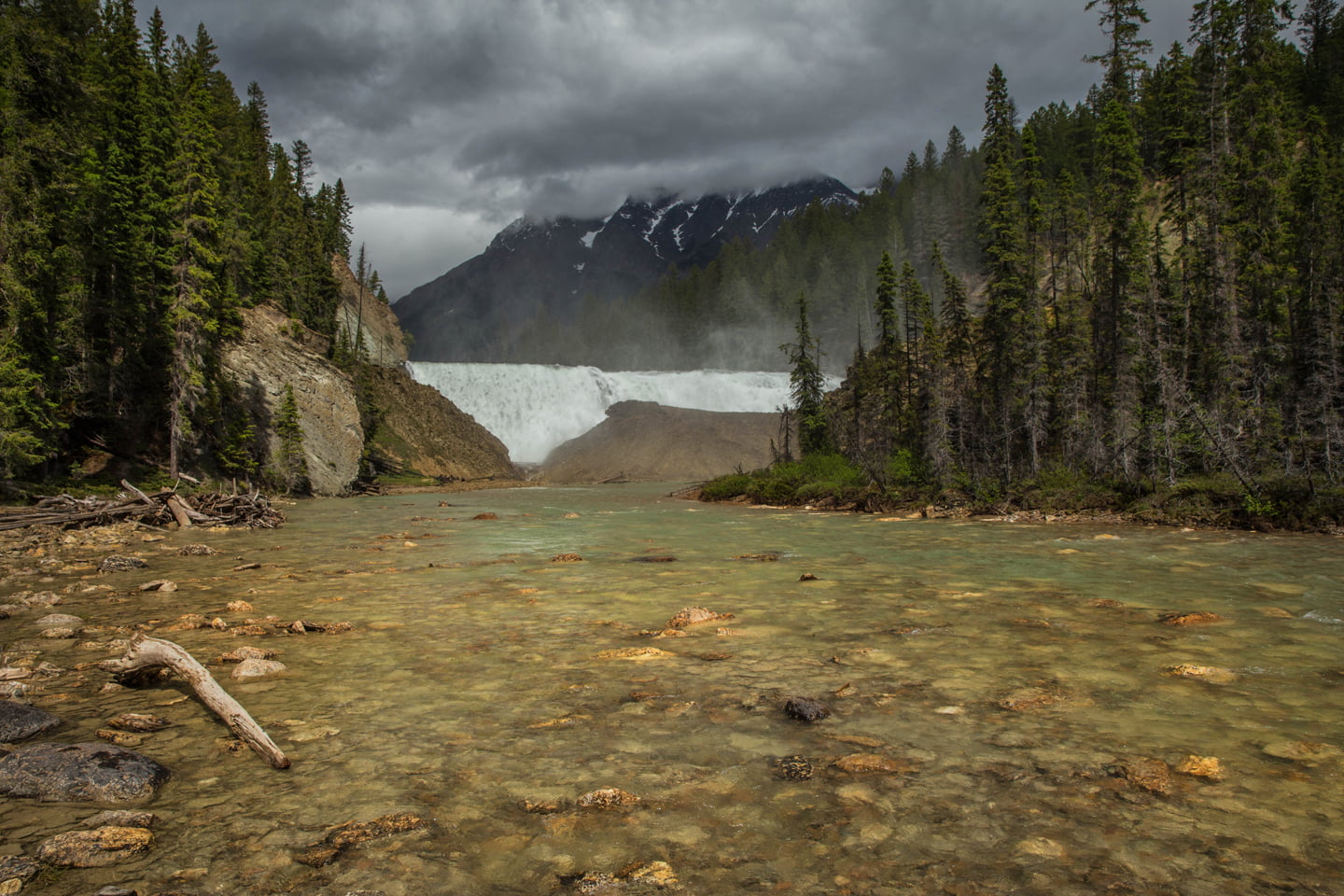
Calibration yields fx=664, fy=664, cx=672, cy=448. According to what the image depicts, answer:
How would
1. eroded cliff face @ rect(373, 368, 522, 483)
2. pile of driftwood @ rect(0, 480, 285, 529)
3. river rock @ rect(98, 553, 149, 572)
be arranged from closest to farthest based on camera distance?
river rock @ rect(98, 553, 149, 572) < pile of driftwood @ rect(0, 480, 285, 529) < eroded cliff face @ rect(373, 368, 522, 483)

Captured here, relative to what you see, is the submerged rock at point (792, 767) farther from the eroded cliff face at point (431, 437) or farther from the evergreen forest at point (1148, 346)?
the eroded cliff face at point (431, 437)

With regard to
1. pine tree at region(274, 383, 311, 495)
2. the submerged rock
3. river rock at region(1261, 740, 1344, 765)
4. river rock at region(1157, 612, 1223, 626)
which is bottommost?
river rock at region(1157, 612, 1223, 626)

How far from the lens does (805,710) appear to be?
395 cm

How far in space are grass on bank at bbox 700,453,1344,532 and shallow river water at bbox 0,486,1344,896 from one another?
7867 millimetres

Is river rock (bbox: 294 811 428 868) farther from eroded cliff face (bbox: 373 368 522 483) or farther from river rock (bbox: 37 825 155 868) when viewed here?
eroded cliff face (bbox: 373 368 522 483)

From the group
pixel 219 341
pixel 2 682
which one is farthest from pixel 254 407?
pixel 2 682

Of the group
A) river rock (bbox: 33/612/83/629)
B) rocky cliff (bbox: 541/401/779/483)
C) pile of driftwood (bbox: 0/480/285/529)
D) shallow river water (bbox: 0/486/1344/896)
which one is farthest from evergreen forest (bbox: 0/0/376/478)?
rocky cliff (bbox: 541/401/779/483)

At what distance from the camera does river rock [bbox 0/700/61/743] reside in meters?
3.48

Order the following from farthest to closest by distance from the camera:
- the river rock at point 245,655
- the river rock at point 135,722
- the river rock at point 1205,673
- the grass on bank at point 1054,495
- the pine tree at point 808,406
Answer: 1. the pine tree at point 808,406
2. the grass on bank at point 1054,495
3. the river rock at point 245,655
4. the river rock at point 1205,673
5. the river rock at point 135,722

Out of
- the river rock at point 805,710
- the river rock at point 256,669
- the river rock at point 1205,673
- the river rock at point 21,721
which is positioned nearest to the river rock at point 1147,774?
the river rock at point 805,710

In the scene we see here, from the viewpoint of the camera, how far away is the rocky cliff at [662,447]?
55125 millimetres

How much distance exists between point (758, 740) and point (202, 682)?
3273 mm

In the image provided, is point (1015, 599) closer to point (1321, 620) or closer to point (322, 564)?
point (1321, 620)

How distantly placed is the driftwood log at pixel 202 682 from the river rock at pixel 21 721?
1.97ft
